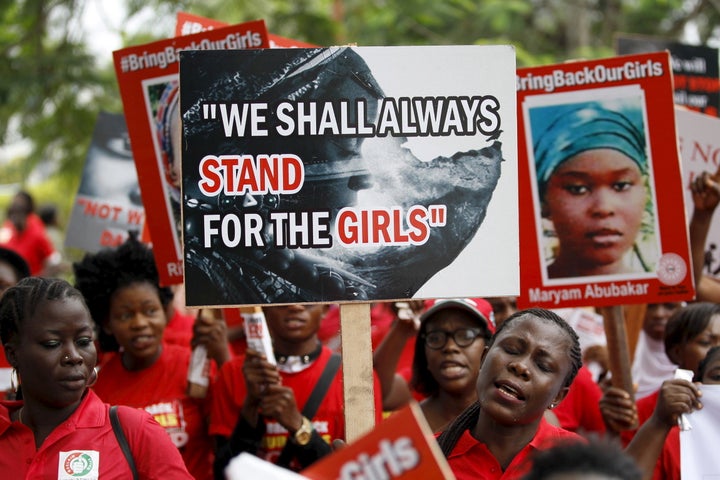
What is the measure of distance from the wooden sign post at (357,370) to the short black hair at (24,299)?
925 mm

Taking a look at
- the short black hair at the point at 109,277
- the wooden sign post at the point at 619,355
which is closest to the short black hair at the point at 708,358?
the wooden sign post at the point at 619,355

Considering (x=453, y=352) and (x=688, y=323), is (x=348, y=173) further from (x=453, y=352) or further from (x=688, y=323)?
(x=688, y=323)

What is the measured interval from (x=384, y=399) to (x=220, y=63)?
2.44m

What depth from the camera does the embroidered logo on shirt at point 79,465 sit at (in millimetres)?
3426

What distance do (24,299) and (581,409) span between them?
2.79 meters

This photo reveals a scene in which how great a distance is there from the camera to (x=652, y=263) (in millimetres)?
5086

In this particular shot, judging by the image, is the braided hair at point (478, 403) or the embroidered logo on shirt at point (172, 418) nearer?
the braided hair at point (478, 403)

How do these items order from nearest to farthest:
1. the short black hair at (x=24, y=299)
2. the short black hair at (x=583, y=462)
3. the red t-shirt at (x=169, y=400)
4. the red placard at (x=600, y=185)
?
the short black hair at (x=583, y=462)
the short black hair at (x=24, y=299)
the red placard at (x=600, y=185)
the red t-shirt at (x=169, y=400)

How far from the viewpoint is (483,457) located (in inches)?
150

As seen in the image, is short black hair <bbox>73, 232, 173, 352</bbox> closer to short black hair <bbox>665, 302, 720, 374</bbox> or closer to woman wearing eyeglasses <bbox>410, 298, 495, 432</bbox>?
woman wearing eyeglasses <bbox>410, 298, 495, 432</bbox>

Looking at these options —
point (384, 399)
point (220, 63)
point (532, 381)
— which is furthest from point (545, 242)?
point (220, 63)

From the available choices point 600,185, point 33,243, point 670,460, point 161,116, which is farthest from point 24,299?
point 33,243

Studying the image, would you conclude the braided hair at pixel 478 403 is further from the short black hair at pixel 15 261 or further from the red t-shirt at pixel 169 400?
the short black hair at pixel 15 261

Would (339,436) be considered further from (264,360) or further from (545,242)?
(545,242)
